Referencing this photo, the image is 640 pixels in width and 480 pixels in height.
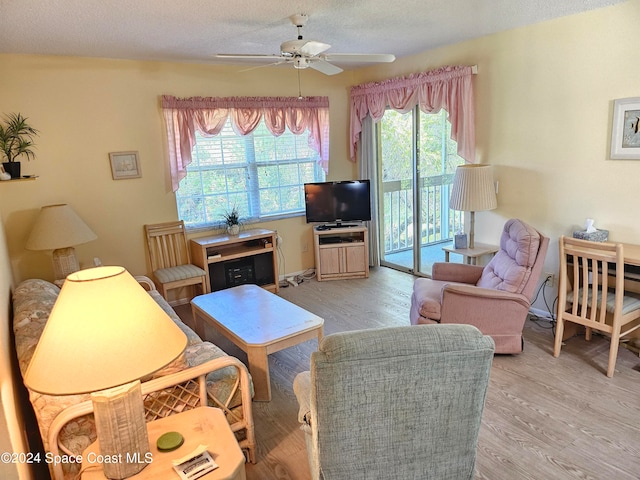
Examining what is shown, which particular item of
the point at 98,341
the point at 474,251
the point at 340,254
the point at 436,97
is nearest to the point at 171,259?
the point at 340,254

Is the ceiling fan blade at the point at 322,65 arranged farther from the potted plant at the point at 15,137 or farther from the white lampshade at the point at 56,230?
the potted plant at the point at 15,137

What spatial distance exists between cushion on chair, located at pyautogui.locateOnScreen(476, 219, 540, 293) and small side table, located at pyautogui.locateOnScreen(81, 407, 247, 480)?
2192 millimetres

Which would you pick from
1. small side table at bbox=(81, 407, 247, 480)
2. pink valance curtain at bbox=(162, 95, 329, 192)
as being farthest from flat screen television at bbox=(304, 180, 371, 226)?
small side table at bbox=(81, 407, 247, 480)

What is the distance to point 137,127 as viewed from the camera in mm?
4262

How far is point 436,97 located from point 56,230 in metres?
3.57

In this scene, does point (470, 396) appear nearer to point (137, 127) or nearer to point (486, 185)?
point (486, 185)

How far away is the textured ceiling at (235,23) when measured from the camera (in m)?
2.66

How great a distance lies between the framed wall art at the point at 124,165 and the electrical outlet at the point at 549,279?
3.81 metres

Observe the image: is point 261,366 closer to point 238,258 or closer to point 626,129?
point 238,258

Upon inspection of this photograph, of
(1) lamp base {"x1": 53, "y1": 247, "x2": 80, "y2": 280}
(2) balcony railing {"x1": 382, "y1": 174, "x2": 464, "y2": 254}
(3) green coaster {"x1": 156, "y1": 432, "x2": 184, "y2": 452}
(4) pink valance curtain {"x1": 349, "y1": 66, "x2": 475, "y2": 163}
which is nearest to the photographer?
(3) green coaster {"x1": 156, "y1": 432, "x2": 184, "y2": 452}

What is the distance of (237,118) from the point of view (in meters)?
4.68

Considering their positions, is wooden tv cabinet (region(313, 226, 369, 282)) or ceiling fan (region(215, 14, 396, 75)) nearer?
ceiling fan (region(215, 14, 396, 75))

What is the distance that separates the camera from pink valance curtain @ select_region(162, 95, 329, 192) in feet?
14.4

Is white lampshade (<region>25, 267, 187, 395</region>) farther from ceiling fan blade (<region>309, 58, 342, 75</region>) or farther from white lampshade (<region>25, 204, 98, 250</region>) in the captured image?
white lampshade (<region>25, 204, 98, 250</region>)
